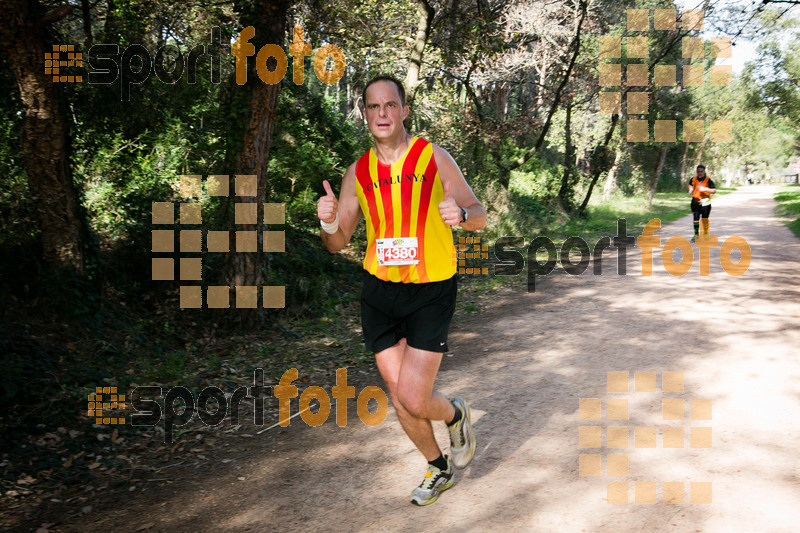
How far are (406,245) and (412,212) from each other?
211 mm

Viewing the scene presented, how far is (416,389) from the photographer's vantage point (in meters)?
3.92

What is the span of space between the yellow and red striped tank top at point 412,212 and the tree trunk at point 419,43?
29.5 ft

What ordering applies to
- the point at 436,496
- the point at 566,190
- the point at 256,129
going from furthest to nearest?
the point at 566,190 < the point at 256,129 < the point at 436,496

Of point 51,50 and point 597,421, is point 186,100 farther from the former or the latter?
point 597,421

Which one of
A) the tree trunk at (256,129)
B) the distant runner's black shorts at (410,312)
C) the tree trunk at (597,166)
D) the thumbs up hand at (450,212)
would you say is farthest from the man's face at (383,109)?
the tree trunk at (597,166)

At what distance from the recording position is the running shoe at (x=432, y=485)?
13.3ft

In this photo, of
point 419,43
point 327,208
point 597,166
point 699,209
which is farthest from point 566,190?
point 327,208

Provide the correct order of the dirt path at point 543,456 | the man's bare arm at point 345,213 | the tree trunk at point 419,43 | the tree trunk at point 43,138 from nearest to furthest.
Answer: the dirt path at point 543,456
the man's bare arm at point 345,213
the tree trunk at point 43,138
the tree trunk at point 419,43

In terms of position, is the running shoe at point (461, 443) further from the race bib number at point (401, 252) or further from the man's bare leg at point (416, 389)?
the race bib number at point (401, 252)

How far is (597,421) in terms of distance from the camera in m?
5.24

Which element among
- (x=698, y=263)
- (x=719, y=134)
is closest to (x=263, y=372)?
(x=698, y=263)

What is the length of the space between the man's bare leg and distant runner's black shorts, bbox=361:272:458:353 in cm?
6

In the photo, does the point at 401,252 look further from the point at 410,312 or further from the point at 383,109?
the point at 383,109

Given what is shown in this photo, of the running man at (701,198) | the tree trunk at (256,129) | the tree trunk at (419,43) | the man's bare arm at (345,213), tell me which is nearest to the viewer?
the man's bare arm at (345,213)
